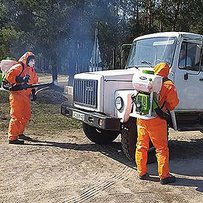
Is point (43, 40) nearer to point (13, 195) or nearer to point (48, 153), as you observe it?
point (48, 153)

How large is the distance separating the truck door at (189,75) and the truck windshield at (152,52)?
0.21 metres

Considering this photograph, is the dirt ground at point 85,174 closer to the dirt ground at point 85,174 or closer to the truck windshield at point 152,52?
the dirt ground at point 85,174

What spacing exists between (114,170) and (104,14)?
16874 millimetres

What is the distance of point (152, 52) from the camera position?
24.6 ft

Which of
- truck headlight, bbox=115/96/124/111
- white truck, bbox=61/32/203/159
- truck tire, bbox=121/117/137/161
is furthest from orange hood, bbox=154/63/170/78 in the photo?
truck tire, bbox=121/117/137/161

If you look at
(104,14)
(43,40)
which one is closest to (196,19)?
(104,14)

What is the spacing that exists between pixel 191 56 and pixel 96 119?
215cm

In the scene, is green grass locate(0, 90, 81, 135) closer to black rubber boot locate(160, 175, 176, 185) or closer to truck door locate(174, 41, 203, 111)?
truck door locate(174, 41, 203, 111)

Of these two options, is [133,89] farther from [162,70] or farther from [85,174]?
[85,174]

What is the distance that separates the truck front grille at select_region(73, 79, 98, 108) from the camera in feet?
23.0

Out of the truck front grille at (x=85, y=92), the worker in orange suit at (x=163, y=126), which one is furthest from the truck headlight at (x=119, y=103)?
the worker in orange suit at (x=163, y=126)

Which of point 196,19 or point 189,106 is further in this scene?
point 196,19

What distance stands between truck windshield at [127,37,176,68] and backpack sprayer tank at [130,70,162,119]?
1572mm

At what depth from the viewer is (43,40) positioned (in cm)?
2200
